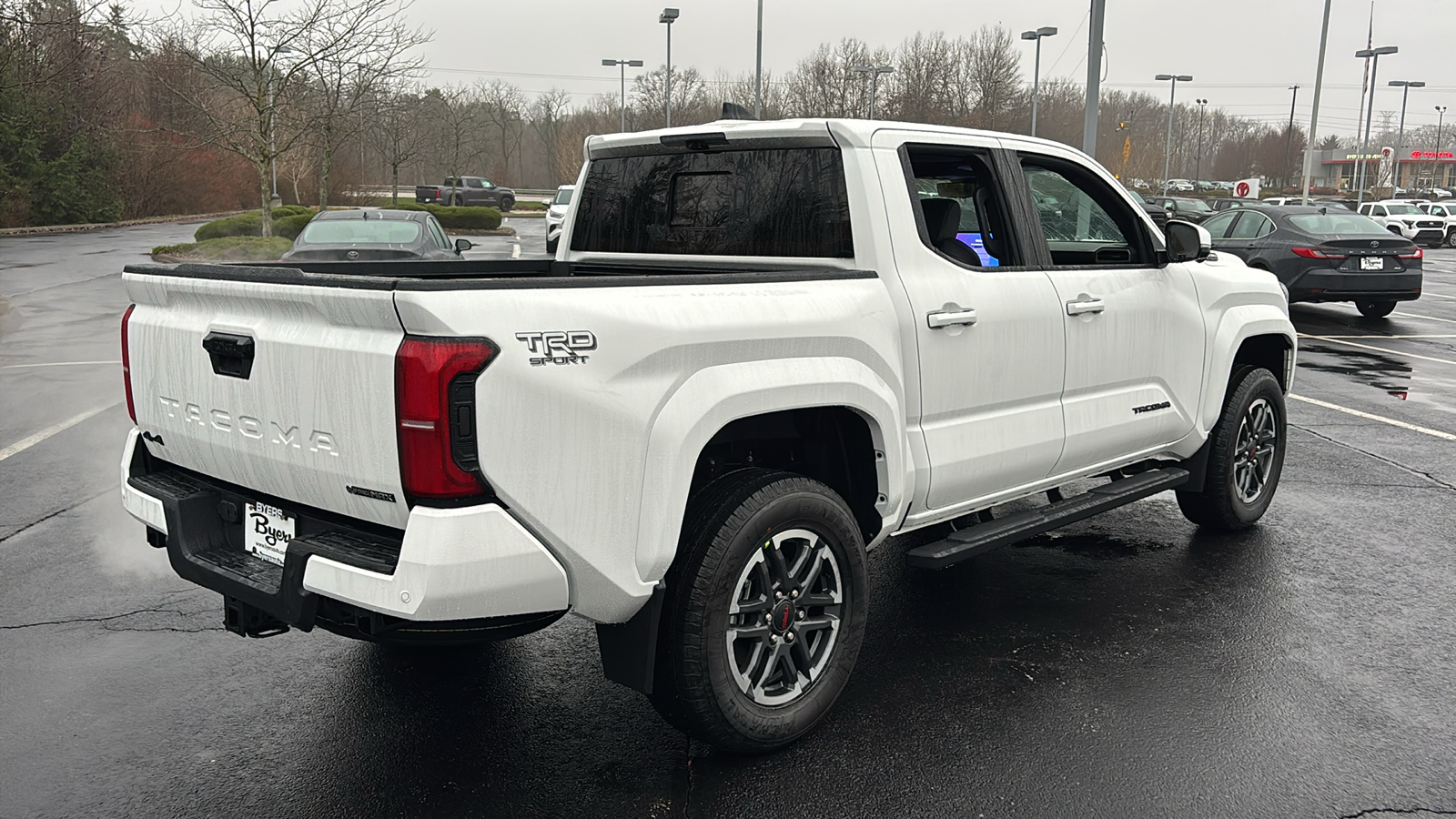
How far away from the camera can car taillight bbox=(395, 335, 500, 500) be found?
8.87 ft

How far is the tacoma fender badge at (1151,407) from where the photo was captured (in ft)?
16.2

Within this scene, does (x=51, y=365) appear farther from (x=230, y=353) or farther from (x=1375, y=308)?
(x=1375, y=308)

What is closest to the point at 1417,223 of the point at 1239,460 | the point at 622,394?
the point at 1239,460

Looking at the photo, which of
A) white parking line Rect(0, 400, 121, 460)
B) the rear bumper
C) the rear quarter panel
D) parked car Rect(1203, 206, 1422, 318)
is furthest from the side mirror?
parked car Rect(1203, 206, 1422, 318)

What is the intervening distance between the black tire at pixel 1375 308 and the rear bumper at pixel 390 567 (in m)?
17.4

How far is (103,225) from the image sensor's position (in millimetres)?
40875

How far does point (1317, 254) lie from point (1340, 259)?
0.31 metres

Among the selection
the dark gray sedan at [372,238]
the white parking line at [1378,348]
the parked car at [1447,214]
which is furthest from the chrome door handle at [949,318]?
the parked car at [1447,214]

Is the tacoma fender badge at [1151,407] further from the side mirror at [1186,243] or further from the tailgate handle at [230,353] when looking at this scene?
the tailgate handle at [230,353]

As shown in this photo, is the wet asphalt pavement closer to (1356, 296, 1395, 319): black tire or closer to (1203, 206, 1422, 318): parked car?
(1203, 206, 1422, 318): parked car

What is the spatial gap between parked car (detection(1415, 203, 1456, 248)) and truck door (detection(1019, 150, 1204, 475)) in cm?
4283

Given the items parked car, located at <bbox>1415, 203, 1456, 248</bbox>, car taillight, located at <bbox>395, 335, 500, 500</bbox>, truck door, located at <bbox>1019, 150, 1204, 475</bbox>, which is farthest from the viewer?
parked car, located at <bbox>1415, 203, 1456, 248</bbox>

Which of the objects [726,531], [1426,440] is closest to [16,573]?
[726,531]

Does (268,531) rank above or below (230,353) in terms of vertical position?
below
